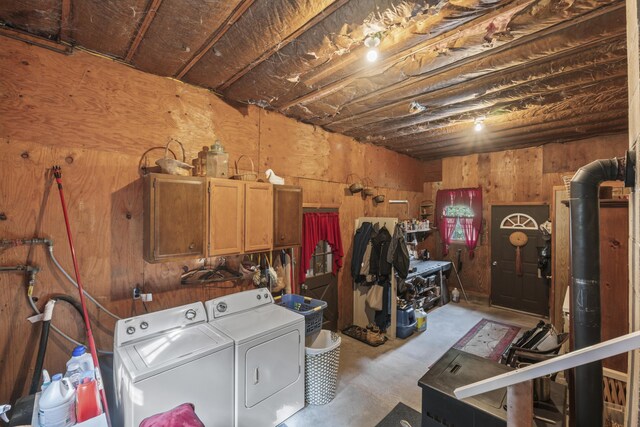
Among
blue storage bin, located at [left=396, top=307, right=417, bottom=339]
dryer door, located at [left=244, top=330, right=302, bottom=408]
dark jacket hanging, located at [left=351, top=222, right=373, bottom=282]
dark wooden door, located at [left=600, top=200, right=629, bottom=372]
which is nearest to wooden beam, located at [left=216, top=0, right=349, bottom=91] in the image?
dryer door, located at [left=244, top=330, right=302, bottom=408]

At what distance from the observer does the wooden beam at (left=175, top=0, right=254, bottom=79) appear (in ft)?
5.33

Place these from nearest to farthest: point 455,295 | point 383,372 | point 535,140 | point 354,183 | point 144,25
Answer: point 144,25
point 383,372
point 354,183
point 535,140
point 455,295

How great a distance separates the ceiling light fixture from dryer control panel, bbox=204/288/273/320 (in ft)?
7.21

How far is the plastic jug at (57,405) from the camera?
1.40m

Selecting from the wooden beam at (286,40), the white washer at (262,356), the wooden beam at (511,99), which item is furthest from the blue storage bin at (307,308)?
A: the wooden beam at (511,99)

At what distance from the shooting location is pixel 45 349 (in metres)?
1.78

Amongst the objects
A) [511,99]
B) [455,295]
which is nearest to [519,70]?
[511,99]

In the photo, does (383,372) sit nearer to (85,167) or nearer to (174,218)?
(174,218)

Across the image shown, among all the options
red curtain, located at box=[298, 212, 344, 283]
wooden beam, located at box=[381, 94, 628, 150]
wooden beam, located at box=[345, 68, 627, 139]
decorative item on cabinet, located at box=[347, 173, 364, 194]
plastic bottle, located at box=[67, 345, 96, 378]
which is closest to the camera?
plastic bottle, located at box=[67, 345, 96, 378]

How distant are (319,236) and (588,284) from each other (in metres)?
2.66

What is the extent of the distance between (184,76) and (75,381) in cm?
231

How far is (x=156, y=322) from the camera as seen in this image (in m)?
2.08

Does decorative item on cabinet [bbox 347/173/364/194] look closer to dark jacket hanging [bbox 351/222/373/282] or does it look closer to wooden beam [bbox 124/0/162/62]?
dark jacket hanging [bbox 351/222/373/282]

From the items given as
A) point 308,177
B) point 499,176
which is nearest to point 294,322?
point 308,177
